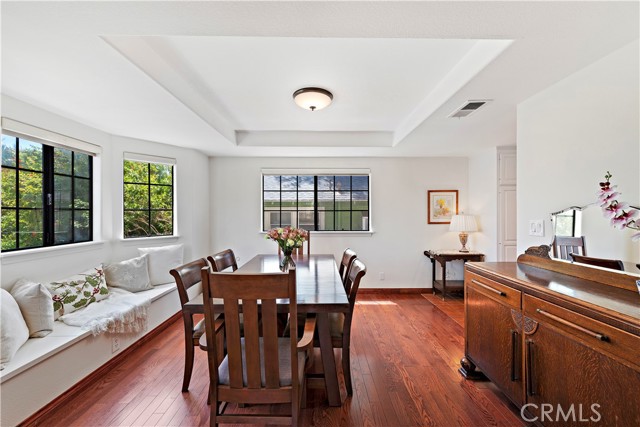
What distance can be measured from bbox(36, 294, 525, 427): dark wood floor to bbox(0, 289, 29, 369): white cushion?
510 millimetres

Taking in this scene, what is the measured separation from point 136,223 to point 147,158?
85 centimetres

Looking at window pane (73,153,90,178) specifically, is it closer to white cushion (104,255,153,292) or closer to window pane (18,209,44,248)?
window pane (18,209,44,248)

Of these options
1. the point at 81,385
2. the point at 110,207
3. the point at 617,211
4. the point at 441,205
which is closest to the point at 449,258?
the point at 441,205

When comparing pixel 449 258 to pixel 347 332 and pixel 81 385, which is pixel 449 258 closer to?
pixel 347 332

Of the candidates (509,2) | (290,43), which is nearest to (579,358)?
(509,2)

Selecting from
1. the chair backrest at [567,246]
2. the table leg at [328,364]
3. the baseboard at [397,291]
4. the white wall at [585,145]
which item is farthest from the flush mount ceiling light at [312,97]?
the baseboard at [397,291]

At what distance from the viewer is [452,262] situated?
185 inches

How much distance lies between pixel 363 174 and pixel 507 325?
3288 mm

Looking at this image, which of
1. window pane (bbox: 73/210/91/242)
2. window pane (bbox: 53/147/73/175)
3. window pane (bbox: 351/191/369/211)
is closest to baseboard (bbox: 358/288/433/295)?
window pane (bbox: 351/191/369/211)

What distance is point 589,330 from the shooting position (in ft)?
4.12

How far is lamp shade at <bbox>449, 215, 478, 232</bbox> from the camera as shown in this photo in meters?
4.42

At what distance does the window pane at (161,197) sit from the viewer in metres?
3.91

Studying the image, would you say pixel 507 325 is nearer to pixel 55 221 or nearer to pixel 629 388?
pixel 629 388

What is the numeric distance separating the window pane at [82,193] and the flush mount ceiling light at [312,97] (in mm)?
2511
